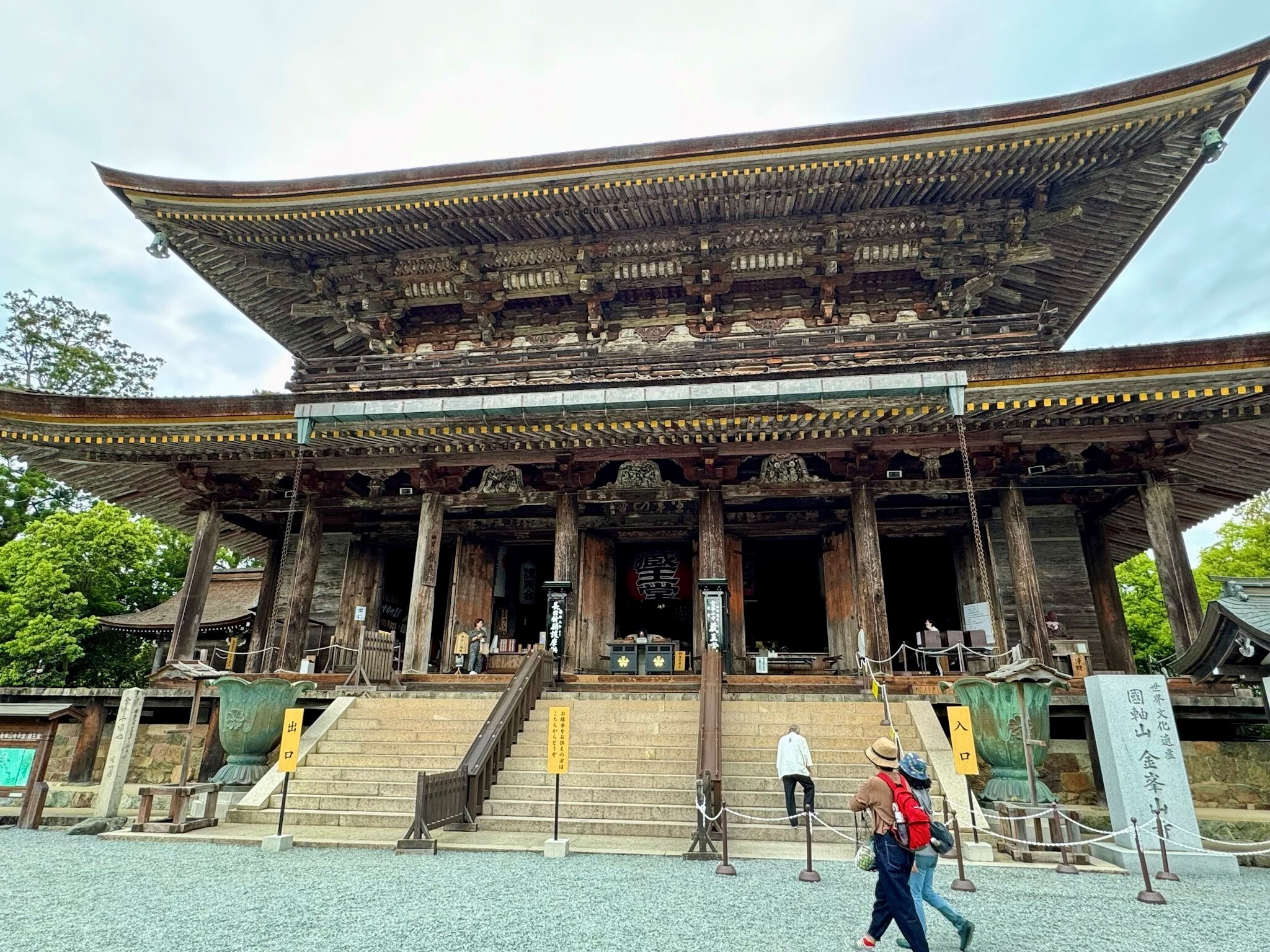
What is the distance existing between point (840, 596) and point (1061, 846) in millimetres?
7168

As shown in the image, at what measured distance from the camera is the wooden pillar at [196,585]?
1216 cm

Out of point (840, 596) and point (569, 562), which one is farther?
point (840, 596)

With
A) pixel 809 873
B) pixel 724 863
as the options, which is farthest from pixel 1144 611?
pixel 724 863

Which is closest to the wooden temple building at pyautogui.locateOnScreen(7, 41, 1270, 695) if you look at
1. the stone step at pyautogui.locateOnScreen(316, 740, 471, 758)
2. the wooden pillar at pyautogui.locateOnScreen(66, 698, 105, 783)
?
the wooden pillar at pyautogui.locateOnScreen(66, 698, 105, 783)

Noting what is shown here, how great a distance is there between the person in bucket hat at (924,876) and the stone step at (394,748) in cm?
649

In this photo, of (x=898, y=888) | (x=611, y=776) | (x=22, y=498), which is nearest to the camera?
(x=898, y=888)

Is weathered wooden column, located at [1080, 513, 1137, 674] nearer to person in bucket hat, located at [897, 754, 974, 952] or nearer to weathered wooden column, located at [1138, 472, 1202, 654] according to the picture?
weathered wooden column, located at [1138, 472, 1202, 654]

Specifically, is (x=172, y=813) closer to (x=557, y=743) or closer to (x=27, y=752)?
(x=27, y=752)

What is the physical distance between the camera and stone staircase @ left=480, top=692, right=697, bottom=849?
766 cm

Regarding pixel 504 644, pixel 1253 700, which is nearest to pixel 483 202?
pixel 504 644

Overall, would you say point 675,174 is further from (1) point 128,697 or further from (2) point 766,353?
(1) point 128,697

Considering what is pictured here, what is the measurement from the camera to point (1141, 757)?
7.14 m

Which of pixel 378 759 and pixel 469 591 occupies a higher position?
pixel 469 591

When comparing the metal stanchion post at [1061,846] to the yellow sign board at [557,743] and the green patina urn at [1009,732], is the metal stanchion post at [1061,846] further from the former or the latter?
the yellow sign board at [557,743]
